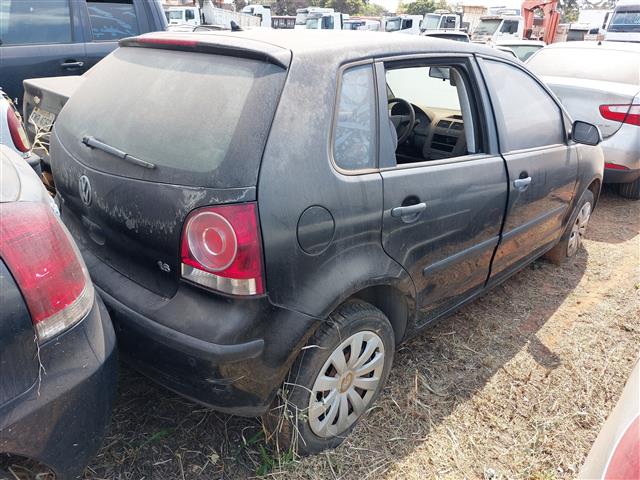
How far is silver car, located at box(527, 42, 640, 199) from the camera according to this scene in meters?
5.32

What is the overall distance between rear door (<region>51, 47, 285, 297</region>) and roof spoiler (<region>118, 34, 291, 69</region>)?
0.08 ft

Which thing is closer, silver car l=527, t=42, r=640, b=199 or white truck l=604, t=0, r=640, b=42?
silver car l=527, t=42, r=640, b=199

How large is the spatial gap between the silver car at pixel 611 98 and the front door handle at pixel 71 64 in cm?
497

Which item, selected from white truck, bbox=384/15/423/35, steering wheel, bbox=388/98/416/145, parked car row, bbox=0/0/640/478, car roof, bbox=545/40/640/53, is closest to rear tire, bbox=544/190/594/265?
steering wheel, bbox=388/98/416/145

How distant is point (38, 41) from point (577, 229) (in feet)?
16.8

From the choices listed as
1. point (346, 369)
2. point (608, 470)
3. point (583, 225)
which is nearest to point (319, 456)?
point (346, 369)

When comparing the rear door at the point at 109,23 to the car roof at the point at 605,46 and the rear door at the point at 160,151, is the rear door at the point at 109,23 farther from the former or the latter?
the car roof at the point at 605,46

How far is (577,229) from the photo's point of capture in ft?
13.7

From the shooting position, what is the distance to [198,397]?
1896 millimetres

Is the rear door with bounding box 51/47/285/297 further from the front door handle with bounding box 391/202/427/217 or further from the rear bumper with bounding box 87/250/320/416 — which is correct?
the front door handle with bounding box 391/202/427/217

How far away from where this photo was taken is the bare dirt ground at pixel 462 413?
2.15 meters

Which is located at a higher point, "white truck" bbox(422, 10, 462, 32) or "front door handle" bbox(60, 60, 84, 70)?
"front door handle" bbox(60, 60, 84, 70)

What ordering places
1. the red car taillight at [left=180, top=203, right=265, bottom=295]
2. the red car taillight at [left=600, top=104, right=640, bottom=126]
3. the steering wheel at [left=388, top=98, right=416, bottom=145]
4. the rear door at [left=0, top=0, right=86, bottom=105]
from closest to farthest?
1. the red car taillight at [left=180, top=203, right=265, bottom=295]
2. the steering wheel at [left=388, top=98, right=416, bottom=145]
3. the rear door at [left=0, top=0, right=86, bottom=105]
4. the red car taillight at [left=600, top=104, right=640, bottom=126]

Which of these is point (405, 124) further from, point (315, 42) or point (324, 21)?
point (324, 21)
